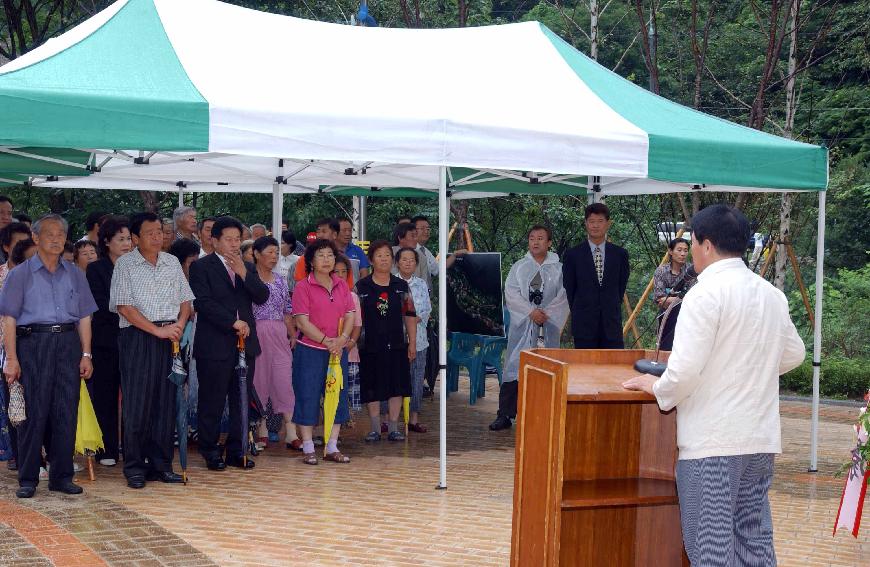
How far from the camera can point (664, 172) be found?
787cm

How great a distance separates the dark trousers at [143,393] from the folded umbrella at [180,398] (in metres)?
0.05

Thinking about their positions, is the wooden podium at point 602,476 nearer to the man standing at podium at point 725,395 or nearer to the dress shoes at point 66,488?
the man standing at podium at point 725,395

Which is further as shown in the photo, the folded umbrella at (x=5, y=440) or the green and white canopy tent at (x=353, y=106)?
the folded umbrella at (x=5, y=440)

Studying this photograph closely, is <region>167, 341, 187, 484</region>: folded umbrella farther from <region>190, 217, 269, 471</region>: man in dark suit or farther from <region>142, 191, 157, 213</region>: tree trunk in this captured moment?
<region>142, 191, 157, 213</region>: tree trunk

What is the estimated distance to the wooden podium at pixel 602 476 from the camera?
4785 mm

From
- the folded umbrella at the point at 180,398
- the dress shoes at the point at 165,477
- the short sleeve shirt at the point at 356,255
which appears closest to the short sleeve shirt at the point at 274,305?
the folded umbrella at the point at 180,398

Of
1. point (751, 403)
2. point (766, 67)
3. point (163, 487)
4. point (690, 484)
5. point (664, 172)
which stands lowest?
point (163, 487)

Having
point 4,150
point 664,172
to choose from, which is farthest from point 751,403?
point 4,150

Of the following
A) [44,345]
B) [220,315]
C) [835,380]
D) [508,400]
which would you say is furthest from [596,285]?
[835,380]

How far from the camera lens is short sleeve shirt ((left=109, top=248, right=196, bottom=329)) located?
25.0 ft

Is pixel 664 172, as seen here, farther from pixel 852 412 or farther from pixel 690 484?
pixel 852 412

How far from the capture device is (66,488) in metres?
7.47

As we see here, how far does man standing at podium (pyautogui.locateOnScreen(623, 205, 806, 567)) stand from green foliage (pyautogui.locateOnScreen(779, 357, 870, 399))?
32.4 ft

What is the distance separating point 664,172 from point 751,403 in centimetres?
367
